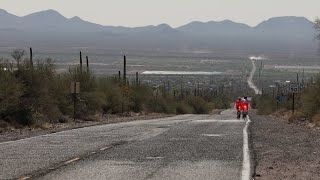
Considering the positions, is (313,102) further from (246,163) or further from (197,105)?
(197,105)

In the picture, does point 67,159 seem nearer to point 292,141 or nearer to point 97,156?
point 97,156

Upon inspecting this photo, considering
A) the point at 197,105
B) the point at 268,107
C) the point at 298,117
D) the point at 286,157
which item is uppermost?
the point at 286,157

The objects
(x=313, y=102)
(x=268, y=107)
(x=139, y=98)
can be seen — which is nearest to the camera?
(x=313, y=102)

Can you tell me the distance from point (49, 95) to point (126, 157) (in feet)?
74.6

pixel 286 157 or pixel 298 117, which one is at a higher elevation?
pixel 286 157

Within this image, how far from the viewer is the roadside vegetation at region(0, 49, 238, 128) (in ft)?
104

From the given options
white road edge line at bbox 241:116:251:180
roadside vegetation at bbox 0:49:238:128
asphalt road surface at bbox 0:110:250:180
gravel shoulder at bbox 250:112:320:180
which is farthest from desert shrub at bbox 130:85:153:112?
white road edge line at bbox 241:116:251:180

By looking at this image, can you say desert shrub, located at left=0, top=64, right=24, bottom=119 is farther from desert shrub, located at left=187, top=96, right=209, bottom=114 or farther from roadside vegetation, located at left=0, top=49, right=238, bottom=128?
desert shrub, located at left=187, top=96, right=209, bottom=114

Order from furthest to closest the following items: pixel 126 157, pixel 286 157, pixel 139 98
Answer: pixel 139 98
pixel 286 157
pixel 126 157

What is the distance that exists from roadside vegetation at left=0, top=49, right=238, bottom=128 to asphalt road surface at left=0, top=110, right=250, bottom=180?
8135mm

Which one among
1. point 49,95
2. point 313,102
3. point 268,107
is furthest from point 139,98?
point 268,107

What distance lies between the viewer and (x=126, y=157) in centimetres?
1648

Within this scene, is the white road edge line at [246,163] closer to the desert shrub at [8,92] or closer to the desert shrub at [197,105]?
the desert shrub at [8,92]

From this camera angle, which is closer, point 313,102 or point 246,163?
point 246,163
